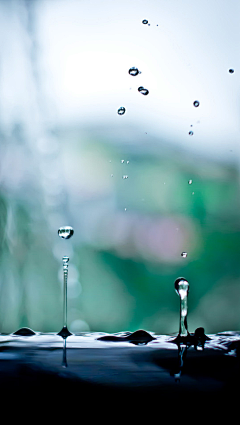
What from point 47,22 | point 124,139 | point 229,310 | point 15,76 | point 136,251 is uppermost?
point 47,22

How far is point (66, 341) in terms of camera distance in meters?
1.07

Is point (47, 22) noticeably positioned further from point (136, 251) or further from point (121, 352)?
point (121, 352)

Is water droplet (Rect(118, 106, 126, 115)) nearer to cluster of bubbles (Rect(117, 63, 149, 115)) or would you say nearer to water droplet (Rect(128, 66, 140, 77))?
cluster of bubbles (Rect(117, 63, 149, 115))

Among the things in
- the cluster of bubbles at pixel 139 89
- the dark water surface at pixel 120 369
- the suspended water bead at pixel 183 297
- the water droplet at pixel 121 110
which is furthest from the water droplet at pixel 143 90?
the dark water surface at pixel 120 369

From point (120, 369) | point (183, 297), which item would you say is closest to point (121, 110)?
point (183, 297)

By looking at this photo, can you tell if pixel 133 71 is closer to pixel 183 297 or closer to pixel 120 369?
pixel 183 297

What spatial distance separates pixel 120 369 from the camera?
75 cm

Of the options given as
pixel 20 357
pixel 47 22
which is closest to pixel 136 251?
pixel 20 357

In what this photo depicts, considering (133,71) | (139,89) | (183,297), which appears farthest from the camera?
(139,89)

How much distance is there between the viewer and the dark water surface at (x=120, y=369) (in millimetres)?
604

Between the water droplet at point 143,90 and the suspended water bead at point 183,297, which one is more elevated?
the water droplet at point 143,90

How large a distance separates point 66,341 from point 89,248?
0.57 metres

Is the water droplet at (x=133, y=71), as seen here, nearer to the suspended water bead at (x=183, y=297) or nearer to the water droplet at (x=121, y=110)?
the water droplet at (x=121, y=110)

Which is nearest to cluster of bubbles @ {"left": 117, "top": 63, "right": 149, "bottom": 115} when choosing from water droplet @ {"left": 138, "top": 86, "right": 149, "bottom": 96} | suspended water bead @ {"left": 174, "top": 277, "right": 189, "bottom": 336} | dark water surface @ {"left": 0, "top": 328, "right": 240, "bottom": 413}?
water droplet @ {"left": 138, "top": 86, "right": 149, "bottom": 96}
